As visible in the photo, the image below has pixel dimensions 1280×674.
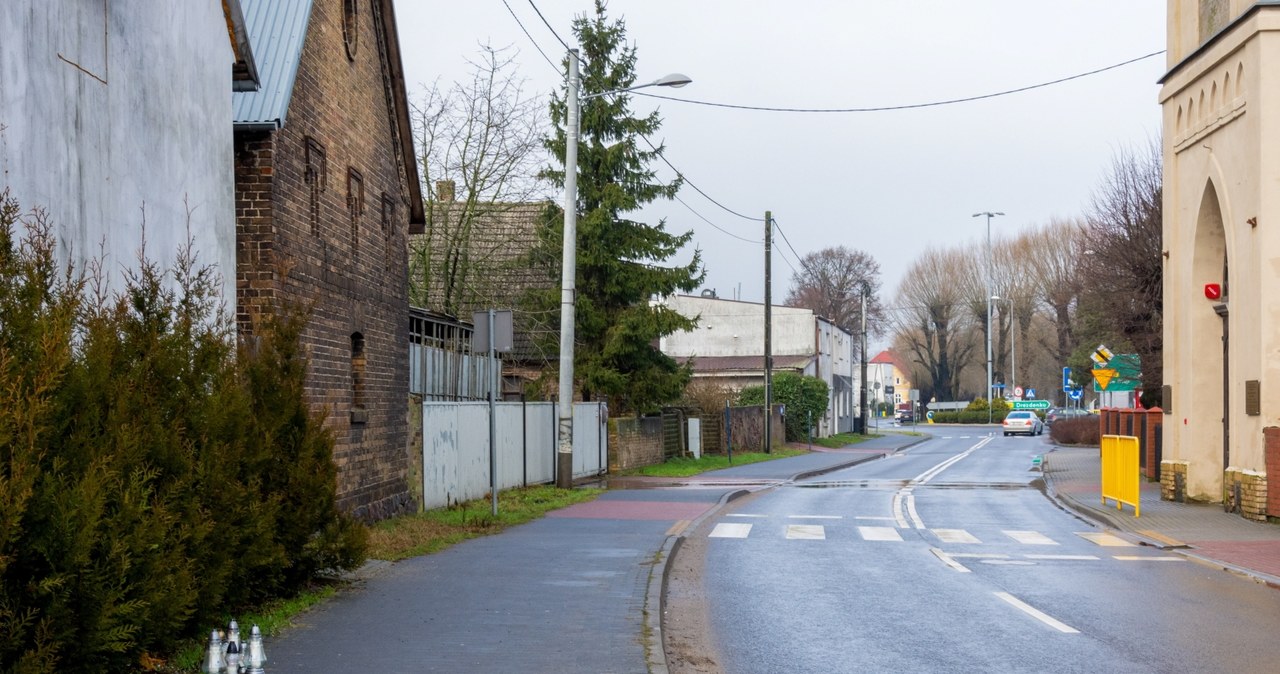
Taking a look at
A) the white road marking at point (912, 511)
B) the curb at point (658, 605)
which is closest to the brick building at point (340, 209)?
the curb at point (658, 605)

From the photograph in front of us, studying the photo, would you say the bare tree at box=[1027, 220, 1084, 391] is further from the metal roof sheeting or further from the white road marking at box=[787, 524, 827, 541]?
the metal roof sheeting

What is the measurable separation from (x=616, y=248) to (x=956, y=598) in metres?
23.5

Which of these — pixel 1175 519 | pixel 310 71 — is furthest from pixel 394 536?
pixel 1175 519

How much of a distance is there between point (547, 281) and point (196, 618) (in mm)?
30430

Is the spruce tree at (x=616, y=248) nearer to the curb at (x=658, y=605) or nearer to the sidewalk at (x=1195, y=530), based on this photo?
the sidewalk at (x=1195, y=530)

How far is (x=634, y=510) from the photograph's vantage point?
2142 cm

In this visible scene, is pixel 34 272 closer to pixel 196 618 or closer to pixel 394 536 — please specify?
pixel 196 618

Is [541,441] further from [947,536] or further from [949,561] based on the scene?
[949,561]

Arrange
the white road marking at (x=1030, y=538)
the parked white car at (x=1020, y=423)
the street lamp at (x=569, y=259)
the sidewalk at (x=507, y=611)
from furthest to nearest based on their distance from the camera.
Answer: the parked white car at (x=1020, y=423)
the street lamp at (x=569, y=259)
the white road marking at (x=1030, y=538)
the sidewalk at (x=507, y=611)

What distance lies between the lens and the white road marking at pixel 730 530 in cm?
1798

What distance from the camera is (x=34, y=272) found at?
624 cm

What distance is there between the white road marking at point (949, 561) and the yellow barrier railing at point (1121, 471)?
18.2ft

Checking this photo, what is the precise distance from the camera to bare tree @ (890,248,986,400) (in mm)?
92062

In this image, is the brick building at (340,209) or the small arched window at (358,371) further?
the small arched window at (358,371)
